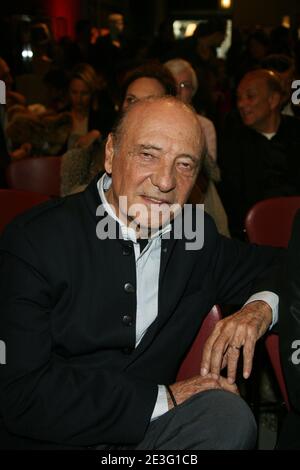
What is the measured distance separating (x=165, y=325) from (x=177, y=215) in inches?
12.9

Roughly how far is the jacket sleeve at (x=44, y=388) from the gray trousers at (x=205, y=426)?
63 millimetres

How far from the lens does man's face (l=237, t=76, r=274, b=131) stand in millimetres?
4086

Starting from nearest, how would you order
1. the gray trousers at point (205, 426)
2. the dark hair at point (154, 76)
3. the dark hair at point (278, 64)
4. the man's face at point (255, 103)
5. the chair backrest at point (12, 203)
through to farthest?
1. the gray trousers at point (205, 426)
2. the chair backrest at point (12, 203)
3. the dark hair at point (154, 76)
4. the man's face at point (255, 103)
5. the dark hair at point (278, 64)

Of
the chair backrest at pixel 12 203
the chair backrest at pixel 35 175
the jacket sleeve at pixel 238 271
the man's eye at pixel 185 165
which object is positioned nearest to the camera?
the man's eye at pixel 185 165

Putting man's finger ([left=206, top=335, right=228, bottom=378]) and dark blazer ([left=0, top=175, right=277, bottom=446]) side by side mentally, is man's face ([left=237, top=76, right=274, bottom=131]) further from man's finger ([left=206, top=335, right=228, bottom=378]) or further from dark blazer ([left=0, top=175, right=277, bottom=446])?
man's finger ([left=206, top=335, right=228, bottom=378])

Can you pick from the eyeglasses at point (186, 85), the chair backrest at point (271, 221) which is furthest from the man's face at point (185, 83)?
the chair backrest at point (271, 221)

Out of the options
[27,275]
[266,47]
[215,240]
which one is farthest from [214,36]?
[27,275]

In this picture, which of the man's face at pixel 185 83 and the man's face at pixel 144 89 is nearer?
the man's face at pixel 144 89

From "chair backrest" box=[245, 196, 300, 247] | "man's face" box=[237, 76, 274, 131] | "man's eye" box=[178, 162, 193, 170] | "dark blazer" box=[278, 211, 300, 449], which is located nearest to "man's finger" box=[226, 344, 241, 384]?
"dark blazer" box=[278, 211, 300, 449]

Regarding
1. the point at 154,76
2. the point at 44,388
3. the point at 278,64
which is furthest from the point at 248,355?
the point at 278,64

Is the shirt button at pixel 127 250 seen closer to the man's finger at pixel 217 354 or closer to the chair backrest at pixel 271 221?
the man's finger at pixel 217 354

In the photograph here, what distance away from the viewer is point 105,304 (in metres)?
1.72

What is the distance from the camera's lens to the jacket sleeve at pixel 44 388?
1.56 meters
